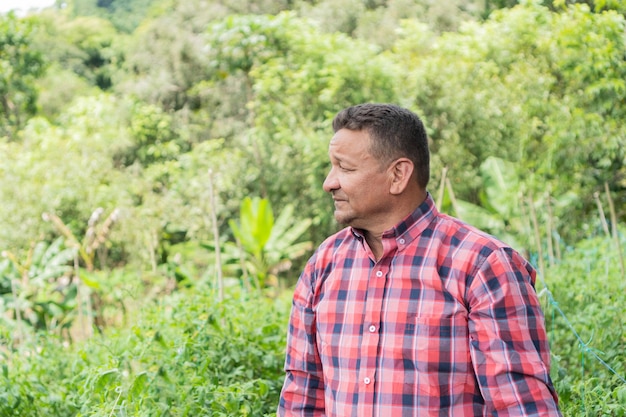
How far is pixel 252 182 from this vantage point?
1160 cm

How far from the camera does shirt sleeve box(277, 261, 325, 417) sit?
62.5 inches

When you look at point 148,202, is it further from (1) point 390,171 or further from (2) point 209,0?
(1) point 390,171

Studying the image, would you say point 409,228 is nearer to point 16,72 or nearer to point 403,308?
point 403,308

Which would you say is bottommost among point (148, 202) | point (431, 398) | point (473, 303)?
point (148, 202)

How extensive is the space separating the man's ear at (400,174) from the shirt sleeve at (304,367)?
0.27 meters

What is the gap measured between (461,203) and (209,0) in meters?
8.33

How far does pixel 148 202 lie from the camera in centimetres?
1177

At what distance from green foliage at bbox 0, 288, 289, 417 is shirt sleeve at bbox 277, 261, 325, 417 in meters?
1.00

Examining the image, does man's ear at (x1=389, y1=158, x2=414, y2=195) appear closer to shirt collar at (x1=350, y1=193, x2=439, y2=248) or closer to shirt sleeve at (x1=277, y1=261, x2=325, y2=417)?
shirt collar at (x1=350, y1=193, x2=439, y2=248)

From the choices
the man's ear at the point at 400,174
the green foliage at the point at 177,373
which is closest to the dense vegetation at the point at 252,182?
the green foliage at the point at 177,373

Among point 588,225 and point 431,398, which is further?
point 588,225

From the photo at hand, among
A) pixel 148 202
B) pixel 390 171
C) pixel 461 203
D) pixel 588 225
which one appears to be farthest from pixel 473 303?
pixel 148 202

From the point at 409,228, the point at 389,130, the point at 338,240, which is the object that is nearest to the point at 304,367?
the point at 338,240

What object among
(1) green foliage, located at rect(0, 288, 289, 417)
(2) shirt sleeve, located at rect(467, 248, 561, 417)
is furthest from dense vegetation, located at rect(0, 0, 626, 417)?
(2) shirt sleeve, located at rect(467, 248, 561, 417)
